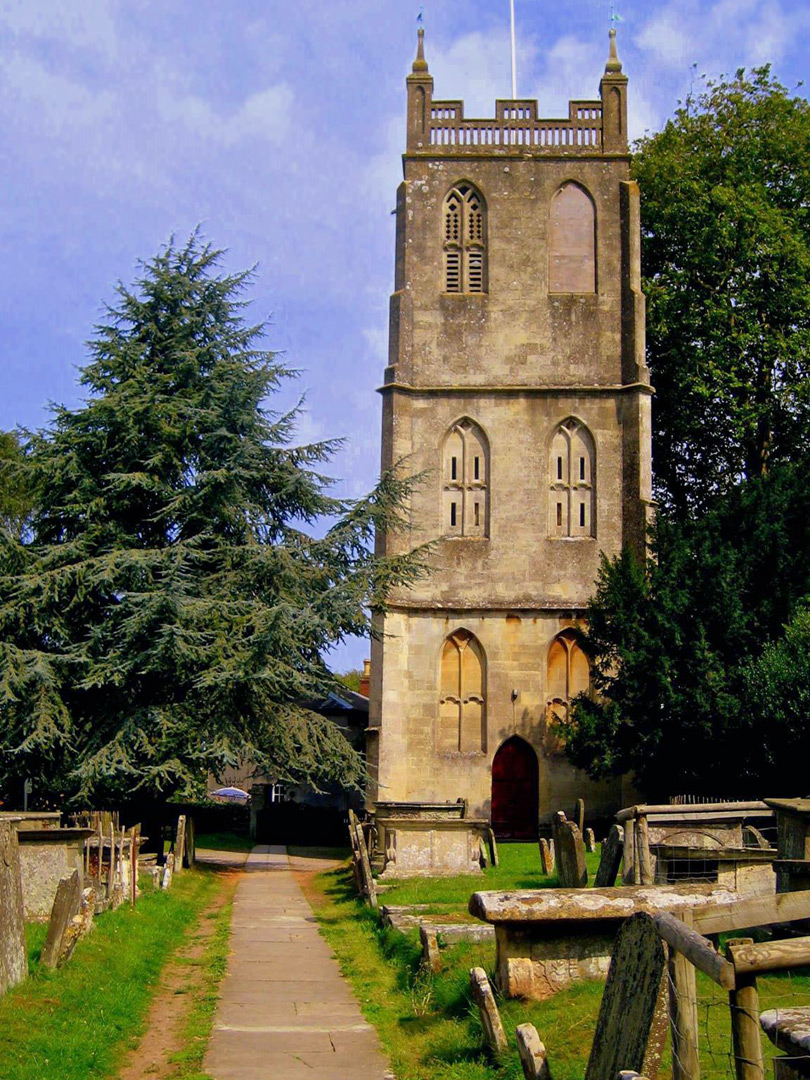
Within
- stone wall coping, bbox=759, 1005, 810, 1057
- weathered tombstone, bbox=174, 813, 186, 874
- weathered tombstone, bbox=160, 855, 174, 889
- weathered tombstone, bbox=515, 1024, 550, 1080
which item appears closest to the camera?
stone wall coping, bbox=759, 1005, 810, 1057

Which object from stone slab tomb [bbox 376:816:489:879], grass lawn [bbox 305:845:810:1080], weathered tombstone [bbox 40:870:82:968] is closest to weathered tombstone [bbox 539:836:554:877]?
stone slab tomb [bbox 376:816:489:879]

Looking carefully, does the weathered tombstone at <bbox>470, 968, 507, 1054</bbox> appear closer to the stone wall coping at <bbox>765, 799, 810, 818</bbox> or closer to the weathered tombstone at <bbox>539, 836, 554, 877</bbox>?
the stone wall coping at <bbox>765, 799, 810, 818</bbox>

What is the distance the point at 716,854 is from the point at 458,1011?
14.9 feet

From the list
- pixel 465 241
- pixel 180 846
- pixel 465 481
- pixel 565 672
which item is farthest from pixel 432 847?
pixel 465 241

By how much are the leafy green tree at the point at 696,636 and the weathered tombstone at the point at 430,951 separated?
59.9ft

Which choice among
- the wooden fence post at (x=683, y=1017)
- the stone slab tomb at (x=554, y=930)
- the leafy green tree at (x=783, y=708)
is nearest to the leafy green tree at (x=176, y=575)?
the leafy green tree at (x=783, y=708)

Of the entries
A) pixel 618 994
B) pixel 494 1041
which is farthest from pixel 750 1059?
pixel 494 1041

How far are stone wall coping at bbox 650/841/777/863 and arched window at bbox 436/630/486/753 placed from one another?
782 inches

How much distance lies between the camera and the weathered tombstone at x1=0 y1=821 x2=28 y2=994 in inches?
418

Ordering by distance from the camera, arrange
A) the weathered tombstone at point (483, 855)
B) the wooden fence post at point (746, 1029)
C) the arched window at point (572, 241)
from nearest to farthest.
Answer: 1. the wooden fence post at point (746, 1029)
2. the weathered tombstone at point (483, 855)
3. the arched window at point (572, 241)

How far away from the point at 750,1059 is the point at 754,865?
899 centimetres

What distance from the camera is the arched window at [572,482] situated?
35500 millimetres

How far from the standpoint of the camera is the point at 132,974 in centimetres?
1251

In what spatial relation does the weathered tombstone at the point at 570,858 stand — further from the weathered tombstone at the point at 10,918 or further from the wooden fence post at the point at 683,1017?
the wooden fence post at the point at 683,1017
